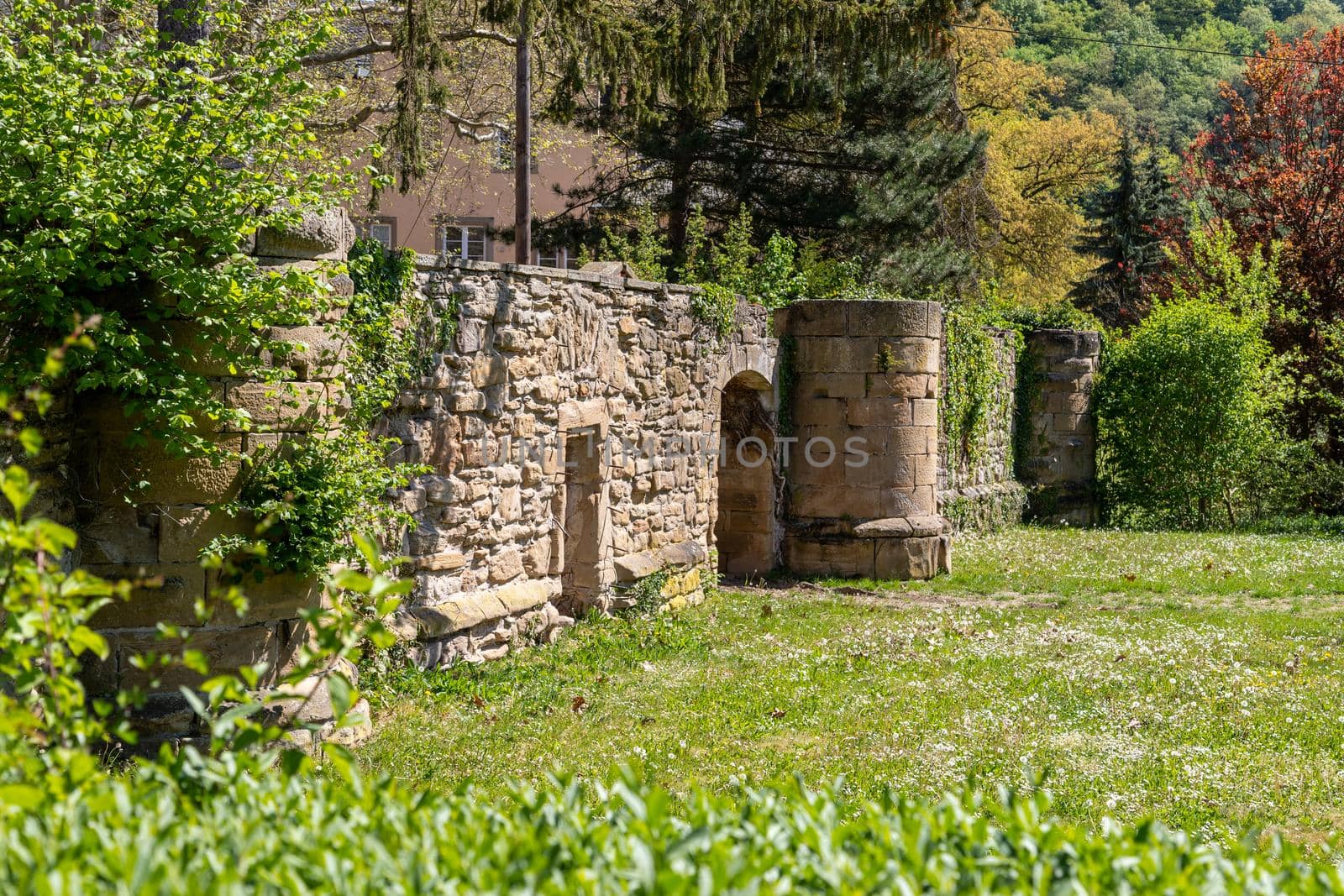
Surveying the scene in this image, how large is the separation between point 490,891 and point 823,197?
1780 centimetres

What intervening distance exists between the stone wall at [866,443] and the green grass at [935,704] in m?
1.09

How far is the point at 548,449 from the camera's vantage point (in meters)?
8.59

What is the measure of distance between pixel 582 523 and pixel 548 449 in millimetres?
857

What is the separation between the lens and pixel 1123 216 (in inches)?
1280

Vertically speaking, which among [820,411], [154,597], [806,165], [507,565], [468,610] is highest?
[806,165]

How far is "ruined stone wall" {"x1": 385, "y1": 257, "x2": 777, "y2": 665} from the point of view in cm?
736

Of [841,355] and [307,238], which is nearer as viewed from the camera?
[307,238]

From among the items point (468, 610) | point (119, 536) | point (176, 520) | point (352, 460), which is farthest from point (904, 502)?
point (119, 536)

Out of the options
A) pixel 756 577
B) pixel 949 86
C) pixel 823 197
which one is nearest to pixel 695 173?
pixel 823 197

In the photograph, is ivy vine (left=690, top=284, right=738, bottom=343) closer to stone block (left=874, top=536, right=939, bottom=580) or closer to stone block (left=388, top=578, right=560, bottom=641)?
stone block (left=874, top=536, right=939, bottom=580)

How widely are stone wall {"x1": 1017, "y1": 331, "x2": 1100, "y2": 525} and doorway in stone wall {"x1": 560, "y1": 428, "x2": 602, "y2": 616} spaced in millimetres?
10869

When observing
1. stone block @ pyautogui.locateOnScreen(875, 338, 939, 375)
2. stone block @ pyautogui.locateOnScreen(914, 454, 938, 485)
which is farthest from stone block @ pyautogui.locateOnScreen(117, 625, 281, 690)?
stone block @ pyautogui.locateOnScreen(914, 454, 938, 485)

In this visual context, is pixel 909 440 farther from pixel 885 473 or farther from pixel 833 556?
pixel 833 556

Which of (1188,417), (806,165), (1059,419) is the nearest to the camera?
(1188,417)
